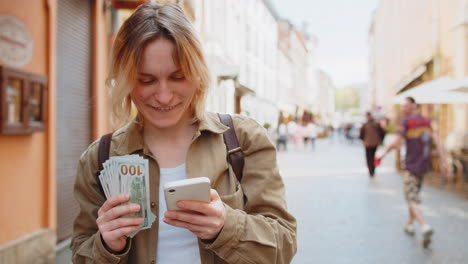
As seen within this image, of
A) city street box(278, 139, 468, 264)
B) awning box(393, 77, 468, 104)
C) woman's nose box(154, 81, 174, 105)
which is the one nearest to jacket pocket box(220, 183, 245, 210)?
woman's nose box(154, 81, 174, 105)

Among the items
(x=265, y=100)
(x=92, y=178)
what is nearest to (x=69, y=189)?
(x=92, y=178)

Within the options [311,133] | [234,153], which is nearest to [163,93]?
[234,153]

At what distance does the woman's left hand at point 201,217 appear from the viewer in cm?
132

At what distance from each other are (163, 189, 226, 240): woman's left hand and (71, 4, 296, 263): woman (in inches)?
1.7

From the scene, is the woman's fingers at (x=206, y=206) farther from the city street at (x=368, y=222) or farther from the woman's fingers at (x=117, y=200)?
the city street at (x=368, y=222)

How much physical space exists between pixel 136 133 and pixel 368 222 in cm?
643

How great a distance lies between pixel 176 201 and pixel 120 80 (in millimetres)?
535

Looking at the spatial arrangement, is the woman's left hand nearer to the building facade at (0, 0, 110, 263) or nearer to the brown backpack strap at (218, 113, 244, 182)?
the brown backpack strap at (218, 113, 244, 182)

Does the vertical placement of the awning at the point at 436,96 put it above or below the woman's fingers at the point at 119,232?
above

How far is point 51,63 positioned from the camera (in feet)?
17.7

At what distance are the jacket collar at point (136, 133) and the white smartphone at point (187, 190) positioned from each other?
1.25 feet

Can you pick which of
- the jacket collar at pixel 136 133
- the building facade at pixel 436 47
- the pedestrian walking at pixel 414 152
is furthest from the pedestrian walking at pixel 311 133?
the jacket collar at pixel 136 133

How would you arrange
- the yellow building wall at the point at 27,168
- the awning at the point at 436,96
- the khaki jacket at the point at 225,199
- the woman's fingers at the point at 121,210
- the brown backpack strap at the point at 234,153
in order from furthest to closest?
the awning at the point at 436,96 → the yellow building wall at the point at 27,168 → the brown backpack strap at the point at 234,153 → the khaki jacket at the point at 225,199 → the woman's fingers at the point at 121,210

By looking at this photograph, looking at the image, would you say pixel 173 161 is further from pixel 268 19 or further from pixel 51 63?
pixel 268 19
